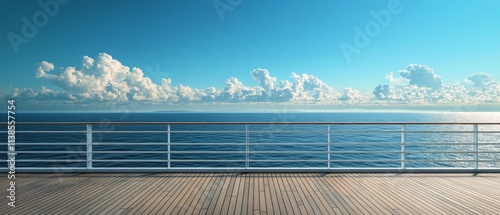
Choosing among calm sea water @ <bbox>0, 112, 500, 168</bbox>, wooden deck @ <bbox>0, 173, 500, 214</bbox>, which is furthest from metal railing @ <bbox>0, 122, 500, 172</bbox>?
wooden deck @ <bbox>0, 173, 500, 214</bbox>

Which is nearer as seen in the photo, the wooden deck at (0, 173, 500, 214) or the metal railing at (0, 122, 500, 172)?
the wooden deck at (0, 173, 500, 214)

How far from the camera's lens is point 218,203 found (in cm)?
281

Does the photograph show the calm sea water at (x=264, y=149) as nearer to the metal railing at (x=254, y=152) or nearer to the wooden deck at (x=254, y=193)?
the metal railing at (x=254, y=152)

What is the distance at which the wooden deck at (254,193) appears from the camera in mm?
2677

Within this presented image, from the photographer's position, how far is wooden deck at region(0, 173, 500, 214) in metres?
2.68

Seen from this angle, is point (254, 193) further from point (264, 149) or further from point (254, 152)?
point (264, 149)

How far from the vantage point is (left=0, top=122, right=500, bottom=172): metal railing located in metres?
A: 3.84

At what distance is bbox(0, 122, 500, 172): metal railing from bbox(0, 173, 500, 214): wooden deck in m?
0.24

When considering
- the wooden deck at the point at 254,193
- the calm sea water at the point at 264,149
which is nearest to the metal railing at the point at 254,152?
A: the calm sea water at the point at 264,149

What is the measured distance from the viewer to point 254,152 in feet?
12.8

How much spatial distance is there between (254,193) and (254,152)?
0.85m

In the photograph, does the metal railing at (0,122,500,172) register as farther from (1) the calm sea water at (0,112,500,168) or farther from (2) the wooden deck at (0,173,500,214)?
(2) the wooden deck at (0,173,500,214)

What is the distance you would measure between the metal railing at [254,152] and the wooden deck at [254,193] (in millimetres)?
242

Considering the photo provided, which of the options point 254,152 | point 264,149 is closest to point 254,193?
point 254,152
